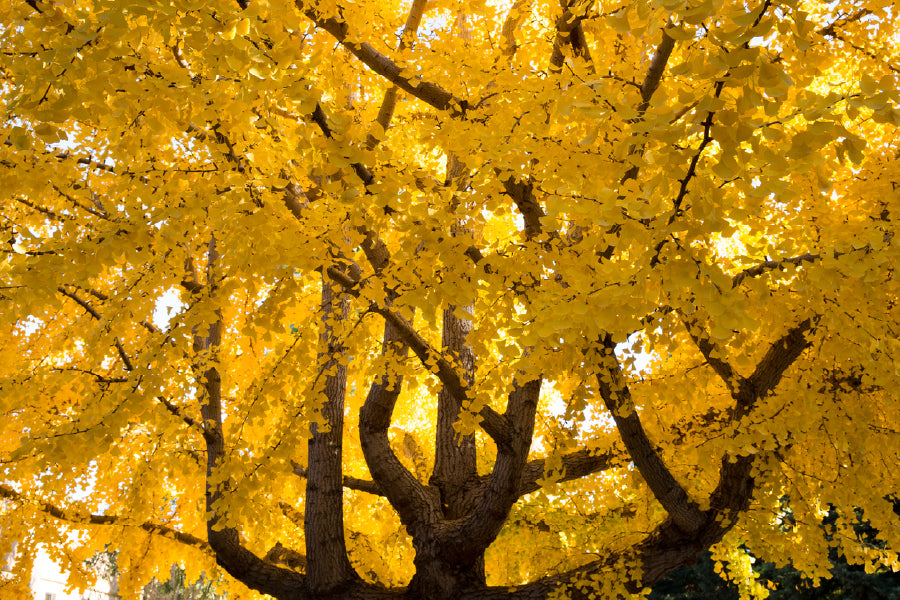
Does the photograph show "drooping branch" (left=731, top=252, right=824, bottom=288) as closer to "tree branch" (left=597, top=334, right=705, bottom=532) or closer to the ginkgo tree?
the ginkgo tree

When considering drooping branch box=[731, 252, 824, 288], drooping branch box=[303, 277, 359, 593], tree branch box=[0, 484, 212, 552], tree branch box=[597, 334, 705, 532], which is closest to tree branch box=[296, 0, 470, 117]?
tree branch box=[597, 334, 705, 532]

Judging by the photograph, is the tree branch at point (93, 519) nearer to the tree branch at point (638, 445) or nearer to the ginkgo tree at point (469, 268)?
the ginkgo tree at point (469, 268)

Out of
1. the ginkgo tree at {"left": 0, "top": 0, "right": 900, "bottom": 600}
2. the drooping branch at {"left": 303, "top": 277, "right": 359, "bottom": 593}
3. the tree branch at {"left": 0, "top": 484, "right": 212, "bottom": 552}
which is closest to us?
the ginkgo tree at {"left": 0, "top": 0, "right": 900, "bottom": 600}

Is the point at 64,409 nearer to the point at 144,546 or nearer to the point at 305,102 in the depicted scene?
the point at 144,546

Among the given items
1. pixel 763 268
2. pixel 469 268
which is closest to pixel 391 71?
pixel 469 268

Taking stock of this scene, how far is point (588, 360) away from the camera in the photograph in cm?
353

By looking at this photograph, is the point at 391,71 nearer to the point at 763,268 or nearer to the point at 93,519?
the point at 763,268

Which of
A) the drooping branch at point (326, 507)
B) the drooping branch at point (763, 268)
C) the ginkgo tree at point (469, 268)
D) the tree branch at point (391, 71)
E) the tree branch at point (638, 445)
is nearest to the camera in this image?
the ginkgo tree at point (469, 268)

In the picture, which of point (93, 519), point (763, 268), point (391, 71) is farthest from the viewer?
point (93, 519)

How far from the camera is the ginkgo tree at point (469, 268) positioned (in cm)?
204

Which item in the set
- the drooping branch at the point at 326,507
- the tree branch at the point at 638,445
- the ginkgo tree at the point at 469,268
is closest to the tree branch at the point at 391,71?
the ginkgo tree at the point at 469,268

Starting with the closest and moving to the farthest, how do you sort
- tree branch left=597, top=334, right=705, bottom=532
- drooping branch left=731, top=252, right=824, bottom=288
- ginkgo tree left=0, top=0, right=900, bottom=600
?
ginkgo tree left=0, top=0, right=900, bottom=600 → drooping branch left=731, top=252, right=824, bottom=288 → tree branch left=597, top=334, right=705, bottom=532

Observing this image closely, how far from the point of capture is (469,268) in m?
2.93

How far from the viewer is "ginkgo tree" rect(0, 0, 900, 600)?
2.04 metres
